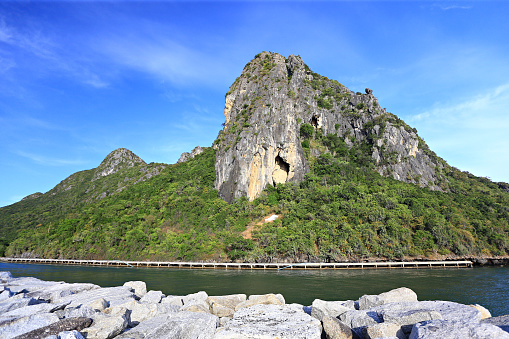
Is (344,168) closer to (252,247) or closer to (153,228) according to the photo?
(252,247)

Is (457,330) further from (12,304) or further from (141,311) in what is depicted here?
(12,304)

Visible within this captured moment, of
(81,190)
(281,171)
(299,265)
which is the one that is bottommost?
(299,265)

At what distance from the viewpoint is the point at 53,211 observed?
→ 112m

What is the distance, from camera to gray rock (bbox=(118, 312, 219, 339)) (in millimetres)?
7082

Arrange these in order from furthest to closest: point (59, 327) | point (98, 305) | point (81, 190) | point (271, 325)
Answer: point (81, 190) < point (98, 305) < point (271, 325) < point (59, 327)

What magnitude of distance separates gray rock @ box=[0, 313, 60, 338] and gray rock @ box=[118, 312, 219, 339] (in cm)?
209

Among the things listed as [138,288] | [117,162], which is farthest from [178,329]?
[117,162]

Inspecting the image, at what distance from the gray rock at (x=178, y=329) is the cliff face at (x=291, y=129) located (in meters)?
57.9

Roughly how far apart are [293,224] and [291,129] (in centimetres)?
3230

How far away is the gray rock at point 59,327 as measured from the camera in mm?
6166

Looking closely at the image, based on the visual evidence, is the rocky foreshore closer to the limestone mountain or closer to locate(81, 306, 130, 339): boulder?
locate(81, 306, 130, 339): boulder

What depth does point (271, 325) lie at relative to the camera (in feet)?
22.5

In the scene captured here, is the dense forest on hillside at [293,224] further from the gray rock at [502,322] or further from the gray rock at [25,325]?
the gray rock at [502,322]

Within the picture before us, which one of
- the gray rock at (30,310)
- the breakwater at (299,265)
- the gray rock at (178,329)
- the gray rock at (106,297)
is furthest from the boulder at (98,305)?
the breakwater at (299,265)
